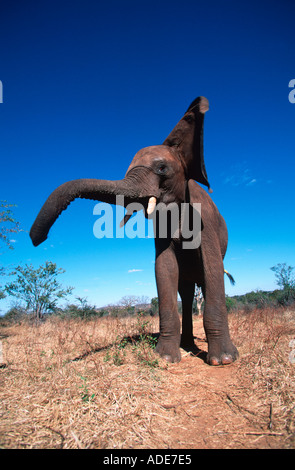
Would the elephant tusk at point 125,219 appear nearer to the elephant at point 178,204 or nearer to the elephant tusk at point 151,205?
the elephant at point 178,204

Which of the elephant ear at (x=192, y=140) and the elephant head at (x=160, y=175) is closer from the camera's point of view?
the elephant head at (x=160, y=175)

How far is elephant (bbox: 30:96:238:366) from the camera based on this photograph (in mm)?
3662

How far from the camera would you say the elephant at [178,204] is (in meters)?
3.66

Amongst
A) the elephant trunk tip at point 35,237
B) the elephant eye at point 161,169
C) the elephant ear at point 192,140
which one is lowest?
the elephant trunk tip at point 35,237

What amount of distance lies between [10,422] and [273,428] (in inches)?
79.8

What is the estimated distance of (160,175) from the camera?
398 centimetres

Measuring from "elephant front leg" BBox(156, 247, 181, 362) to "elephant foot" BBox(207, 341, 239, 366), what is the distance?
53 cm

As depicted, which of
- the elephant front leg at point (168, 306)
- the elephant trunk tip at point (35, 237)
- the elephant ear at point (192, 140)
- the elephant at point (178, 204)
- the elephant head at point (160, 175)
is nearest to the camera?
the elephant trunk tip at point (35, 237)

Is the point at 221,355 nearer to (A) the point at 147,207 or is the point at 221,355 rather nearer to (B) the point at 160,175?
(A) the point at 147,207

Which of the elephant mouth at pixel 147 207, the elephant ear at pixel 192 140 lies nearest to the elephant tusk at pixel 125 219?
the elephant mouth at pixel 147 207

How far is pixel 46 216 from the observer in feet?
8.93

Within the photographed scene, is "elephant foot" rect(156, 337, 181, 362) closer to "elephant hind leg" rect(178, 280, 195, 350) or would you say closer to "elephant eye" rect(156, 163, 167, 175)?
"elephant hind leg" rect(178, 280, 195, 350)

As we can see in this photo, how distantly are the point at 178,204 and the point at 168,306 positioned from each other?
1.69 m
